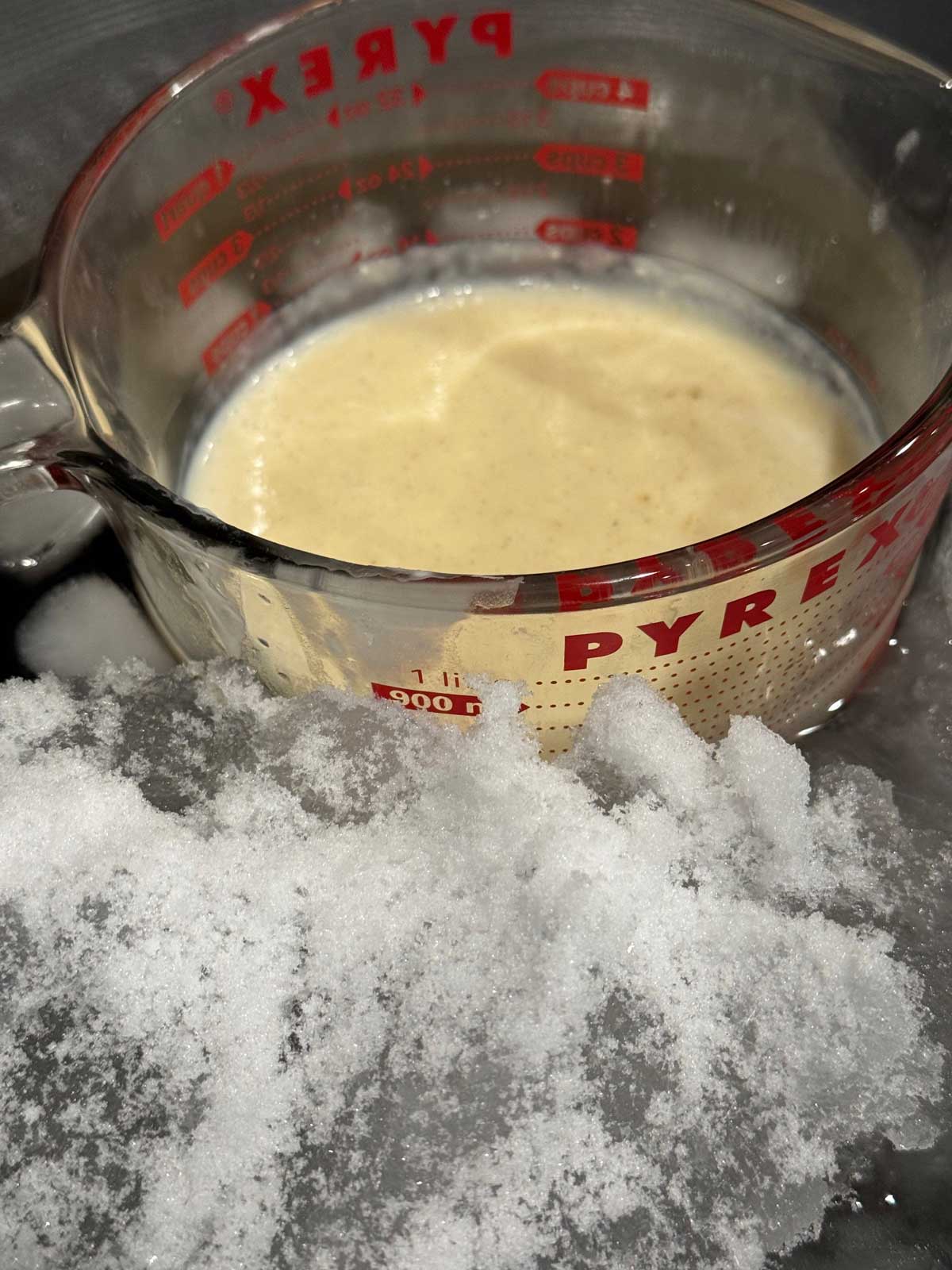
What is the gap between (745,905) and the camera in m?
0.55

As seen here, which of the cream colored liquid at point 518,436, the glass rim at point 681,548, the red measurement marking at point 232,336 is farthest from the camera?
the red measurement marking at point 232,336

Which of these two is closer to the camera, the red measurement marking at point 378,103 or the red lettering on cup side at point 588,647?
the red lettering on cup side at point 588,647

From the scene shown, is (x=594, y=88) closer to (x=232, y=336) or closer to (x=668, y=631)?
(x=232, y=336)

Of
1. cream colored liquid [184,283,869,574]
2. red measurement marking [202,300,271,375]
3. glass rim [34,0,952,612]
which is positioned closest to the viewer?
glass rim [34,0,952,612]

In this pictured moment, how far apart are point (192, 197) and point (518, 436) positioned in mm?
247

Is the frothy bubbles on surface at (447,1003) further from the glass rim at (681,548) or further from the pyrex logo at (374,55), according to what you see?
the pyrex logo at (374,55)

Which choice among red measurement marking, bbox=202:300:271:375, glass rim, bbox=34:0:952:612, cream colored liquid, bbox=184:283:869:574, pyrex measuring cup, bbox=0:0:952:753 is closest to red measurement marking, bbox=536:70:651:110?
pyrex measuring cup, bbox=0:0:952:753

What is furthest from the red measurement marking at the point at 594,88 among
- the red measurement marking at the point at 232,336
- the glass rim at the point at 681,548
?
the glass rim at the point at 681,548

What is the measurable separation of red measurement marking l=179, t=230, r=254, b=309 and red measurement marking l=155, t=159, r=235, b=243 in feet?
0.13

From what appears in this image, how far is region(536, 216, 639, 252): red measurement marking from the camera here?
0.89 m

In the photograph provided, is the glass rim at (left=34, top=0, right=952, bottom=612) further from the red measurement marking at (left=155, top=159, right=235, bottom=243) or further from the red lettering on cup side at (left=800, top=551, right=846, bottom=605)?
the red measurement marking at (left=155, top=159, right=235, bottom=243)

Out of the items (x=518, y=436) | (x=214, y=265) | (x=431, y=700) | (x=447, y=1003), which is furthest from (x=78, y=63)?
(x=447, y=1003)

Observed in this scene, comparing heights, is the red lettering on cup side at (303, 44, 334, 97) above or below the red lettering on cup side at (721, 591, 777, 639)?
above

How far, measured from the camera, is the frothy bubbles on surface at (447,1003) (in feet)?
1.65
